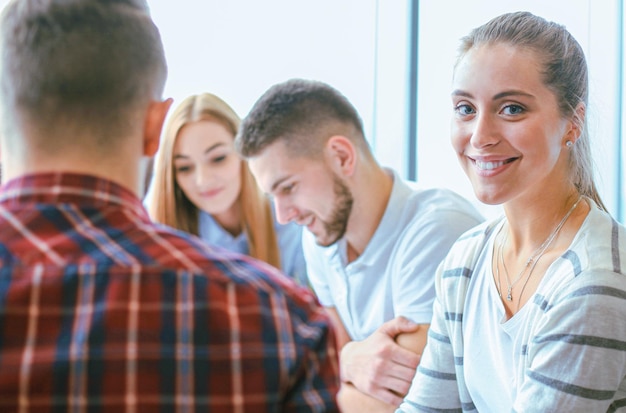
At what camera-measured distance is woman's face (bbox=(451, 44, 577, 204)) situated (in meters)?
1.39

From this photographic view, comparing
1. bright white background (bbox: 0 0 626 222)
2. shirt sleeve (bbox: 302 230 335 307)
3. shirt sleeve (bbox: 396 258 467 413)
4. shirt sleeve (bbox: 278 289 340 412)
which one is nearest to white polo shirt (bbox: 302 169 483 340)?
shirt sleeve (bbox: 302 230 335 307)

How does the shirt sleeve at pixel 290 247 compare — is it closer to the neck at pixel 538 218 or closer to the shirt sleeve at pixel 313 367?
the neck at pixel 538 218

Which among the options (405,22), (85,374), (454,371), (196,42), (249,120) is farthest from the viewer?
(405,22)

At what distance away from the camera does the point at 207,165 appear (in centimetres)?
239

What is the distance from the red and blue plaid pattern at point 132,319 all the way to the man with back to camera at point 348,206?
Answer: 4.05 feet

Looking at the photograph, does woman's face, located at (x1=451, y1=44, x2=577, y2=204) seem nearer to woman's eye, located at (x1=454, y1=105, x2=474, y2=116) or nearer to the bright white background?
woman's eye, located at (x1=454, y1=105, x2=474, y2=116)

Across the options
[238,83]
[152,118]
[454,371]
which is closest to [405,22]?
[238,83]

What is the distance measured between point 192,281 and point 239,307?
0.15 feet

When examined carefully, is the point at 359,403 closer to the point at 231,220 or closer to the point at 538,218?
the point at 538,218

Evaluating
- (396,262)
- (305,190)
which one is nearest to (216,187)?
(305,190)

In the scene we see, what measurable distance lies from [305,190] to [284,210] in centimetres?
8

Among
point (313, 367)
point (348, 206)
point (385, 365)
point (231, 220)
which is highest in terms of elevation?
point (313, 367)

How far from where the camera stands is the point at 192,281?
0.67 metres

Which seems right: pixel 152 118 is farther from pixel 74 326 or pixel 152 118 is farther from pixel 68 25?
pixel 74 326
